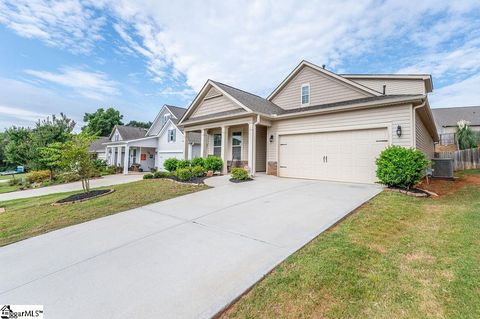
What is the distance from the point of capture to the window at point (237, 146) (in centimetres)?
1408

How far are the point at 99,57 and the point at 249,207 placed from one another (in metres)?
14.2

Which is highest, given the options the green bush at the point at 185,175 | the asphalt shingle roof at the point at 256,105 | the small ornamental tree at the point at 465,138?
the asphalt shingle roof at the point at 256,105

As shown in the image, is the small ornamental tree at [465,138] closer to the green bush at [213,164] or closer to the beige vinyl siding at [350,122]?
the beige vinyl siding at [350,122]

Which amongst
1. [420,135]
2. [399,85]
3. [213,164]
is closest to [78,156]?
[213,164]

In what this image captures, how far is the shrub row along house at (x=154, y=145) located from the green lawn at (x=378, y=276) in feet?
59.5

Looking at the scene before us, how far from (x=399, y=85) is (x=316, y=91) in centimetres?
641

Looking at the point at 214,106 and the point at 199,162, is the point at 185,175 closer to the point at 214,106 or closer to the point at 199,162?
the point at 199,162

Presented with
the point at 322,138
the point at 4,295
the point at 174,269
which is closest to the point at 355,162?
the point at 322,138

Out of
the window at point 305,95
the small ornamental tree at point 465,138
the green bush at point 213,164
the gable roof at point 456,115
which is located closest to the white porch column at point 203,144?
the green bush at point 213,164

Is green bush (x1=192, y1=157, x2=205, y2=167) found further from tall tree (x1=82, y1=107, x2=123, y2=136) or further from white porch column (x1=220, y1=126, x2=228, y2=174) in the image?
tall tree (x1=82, y1=107, x2=123, y2=136)

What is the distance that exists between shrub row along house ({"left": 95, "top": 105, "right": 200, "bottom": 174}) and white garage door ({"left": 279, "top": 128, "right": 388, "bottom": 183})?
11835mm

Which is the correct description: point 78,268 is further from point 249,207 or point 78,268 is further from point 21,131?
point 21,131

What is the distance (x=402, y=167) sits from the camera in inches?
281

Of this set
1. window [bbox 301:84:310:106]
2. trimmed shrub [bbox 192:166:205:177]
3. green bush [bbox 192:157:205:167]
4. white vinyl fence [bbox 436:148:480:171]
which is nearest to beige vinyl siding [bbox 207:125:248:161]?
green bush [bbox 192:157:205:167]
